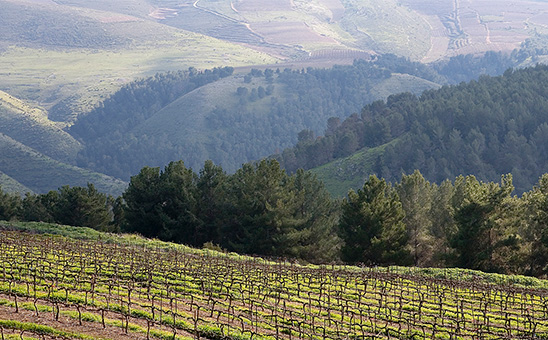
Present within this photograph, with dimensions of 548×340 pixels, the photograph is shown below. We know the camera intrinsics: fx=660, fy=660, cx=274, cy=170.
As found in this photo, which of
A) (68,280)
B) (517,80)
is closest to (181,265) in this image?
(68,280)

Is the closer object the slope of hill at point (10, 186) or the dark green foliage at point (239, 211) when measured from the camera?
the dark green foliage at point (239, 211)

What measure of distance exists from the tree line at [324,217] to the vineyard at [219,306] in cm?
1429

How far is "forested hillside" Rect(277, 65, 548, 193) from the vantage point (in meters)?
136

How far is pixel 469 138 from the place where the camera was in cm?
13950

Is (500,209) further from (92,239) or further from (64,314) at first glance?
(64,314)

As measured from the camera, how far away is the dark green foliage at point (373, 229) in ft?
174

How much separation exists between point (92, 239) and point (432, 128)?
109 m

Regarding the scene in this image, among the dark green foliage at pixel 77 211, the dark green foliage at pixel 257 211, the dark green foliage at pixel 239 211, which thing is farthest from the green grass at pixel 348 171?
the dark green foliage at pixel 77 211

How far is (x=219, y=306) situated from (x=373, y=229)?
3053 cm

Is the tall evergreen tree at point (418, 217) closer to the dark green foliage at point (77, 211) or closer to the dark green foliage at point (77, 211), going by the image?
the dark green foliage at point (77, 211)

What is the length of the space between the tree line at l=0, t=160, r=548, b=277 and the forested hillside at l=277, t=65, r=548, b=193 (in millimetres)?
70971

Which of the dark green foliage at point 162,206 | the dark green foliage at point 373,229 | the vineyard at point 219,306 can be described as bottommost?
the dark green foliage at point 162,206

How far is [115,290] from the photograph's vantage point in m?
25.7

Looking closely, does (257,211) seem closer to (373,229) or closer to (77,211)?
(373,229)
